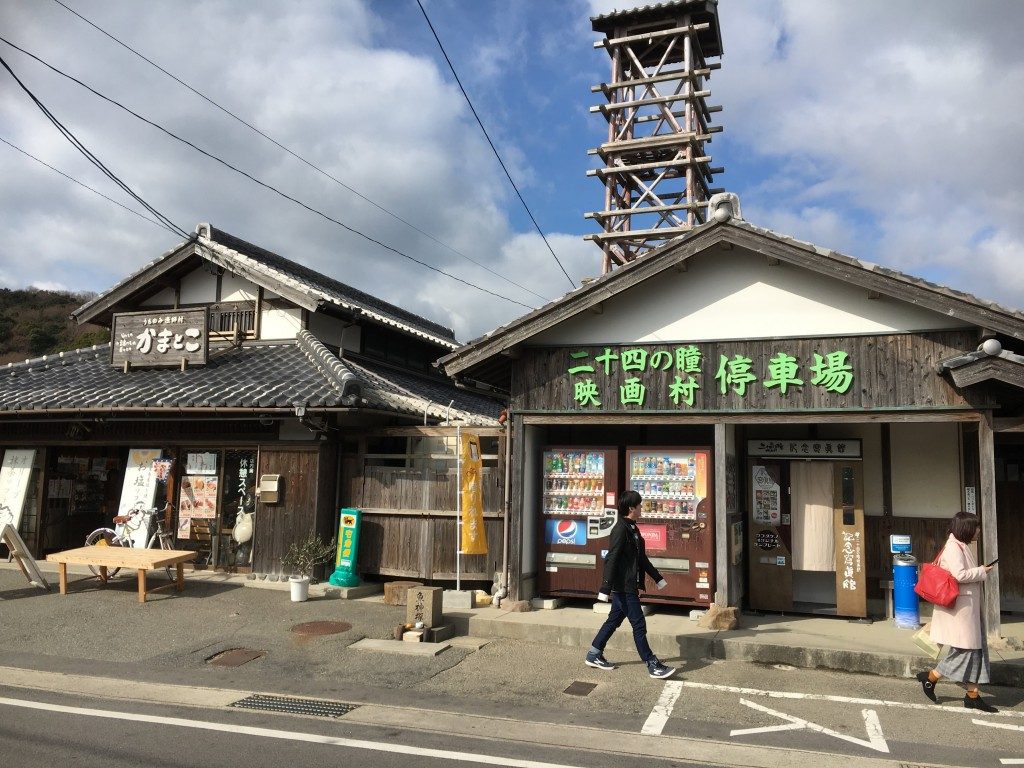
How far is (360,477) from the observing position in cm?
1280

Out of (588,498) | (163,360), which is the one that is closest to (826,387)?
(588,498)

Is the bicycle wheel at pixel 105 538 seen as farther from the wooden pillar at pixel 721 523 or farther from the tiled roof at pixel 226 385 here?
the wooden pillar at pixel 721 523

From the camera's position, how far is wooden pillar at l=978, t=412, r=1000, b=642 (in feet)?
26.7

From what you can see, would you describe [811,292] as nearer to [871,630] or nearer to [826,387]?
[826,387]

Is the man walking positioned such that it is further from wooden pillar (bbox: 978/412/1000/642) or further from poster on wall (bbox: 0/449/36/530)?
poster on wall (bbox: 0/449/36/530)

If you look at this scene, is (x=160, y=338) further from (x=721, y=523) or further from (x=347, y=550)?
(x=721, y=523)

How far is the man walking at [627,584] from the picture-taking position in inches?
304

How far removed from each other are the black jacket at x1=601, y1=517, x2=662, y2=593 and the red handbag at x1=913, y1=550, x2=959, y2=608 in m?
2.56

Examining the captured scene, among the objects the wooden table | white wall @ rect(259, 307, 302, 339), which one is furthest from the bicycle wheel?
white wall @ rect(259, 307, 302, 339)

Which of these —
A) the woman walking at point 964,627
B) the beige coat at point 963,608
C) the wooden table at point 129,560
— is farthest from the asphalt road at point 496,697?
the wooden table at point 129,560

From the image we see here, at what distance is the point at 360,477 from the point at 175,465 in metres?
3.77

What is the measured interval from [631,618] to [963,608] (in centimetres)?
308

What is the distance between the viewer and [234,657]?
8602 mm

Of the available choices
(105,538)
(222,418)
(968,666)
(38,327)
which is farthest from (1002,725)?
(38,327)
